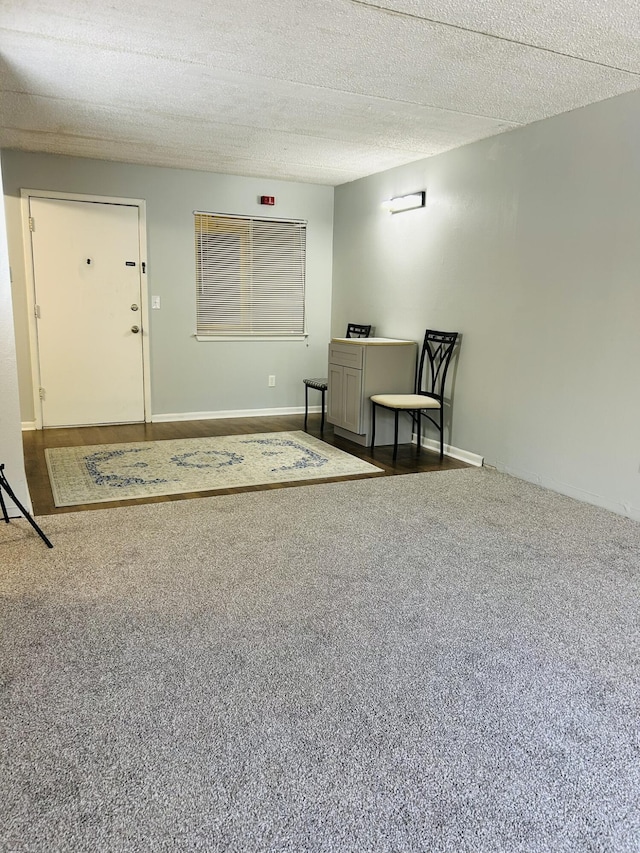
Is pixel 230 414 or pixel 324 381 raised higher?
pixel 324 381

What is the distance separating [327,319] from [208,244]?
151cm

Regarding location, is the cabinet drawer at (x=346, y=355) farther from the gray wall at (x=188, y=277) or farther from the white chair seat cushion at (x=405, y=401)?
the gray wall at (x=188, y=277)

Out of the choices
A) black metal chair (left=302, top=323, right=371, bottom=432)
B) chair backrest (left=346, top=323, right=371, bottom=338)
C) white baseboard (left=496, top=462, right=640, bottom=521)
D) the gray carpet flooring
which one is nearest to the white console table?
black metal chair (left=302, top=323, right=371, bottom=432)

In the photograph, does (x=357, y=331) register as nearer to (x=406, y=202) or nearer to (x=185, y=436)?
(x=406, y=202)

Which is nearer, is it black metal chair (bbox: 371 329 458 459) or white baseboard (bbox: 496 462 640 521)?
white baseboard (bbox: 496 462 640 521)

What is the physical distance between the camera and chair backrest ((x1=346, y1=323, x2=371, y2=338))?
591cm

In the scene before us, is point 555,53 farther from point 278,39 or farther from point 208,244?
point 208,244

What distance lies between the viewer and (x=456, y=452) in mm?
4891

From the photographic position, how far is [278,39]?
2799 millimetres

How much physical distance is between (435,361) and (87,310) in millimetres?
3174

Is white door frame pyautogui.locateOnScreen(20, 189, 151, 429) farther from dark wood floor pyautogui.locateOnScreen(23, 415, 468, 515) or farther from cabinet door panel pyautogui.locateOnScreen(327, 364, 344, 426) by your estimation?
cabinet door panel pyautogui.locateOnScreen(327, 364, 344, 426)

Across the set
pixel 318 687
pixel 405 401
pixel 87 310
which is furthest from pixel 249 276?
pixel 318 687

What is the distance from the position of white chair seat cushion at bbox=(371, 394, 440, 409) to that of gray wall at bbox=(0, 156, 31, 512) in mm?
2554

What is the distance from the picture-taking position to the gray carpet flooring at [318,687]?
4.73 feet
